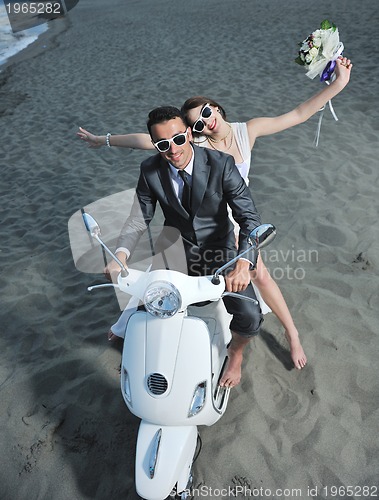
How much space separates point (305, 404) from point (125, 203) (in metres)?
3.07

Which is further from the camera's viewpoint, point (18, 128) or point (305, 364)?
point (18, 128)

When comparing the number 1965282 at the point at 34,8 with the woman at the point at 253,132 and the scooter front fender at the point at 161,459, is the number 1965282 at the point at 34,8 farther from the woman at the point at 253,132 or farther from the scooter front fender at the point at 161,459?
the scooter front fender at the point at 161,459

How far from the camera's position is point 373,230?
12.9ft

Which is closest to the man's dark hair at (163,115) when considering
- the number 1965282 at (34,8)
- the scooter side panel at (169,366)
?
the scooter side panel at (169,366)

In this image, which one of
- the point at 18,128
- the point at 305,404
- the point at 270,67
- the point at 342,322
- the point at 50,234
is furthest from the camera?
the point at 270,67

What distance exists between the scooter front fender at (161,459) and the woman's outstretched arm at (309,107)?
190 centimetres

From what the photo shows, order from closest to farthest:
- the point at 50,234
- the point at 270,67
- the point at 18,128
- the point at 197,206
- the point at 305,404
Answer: the point at 197,206, the point at 305,404, the point at 50,234, the point at 18,128, the point at 270,67

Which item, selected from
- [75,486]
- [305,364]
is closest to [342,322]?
[305,364]

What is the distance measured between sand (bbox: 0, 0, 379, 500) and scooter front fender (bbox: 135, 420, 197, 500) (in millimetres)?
522

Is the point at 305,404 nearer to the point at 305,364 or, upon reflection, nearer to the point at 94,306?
the point at 305,364

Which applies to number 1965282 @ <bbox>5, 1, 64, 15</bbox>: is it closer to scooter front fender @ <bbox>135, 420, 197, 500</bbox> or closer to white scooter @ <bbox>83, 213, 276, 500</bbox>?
white scooter @ <bbox>83, 213, 276, 500</bbox>

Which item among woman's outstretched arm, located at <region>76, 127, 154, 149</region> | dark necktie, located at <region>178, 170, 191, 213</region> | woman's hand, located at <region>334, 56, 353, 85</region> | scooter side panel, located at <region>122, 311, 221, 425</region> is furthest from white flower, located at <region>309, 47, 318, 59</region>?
scooter side panel, located at <region>122, 311, 221, 425</region>

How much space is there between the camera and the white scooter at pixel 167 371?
1.76m

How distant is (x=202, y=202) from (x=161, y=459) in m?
1.24
